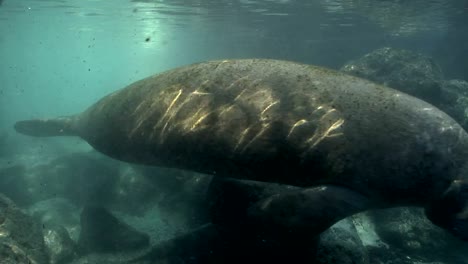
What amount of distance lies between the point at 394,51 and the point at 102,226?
14149mm

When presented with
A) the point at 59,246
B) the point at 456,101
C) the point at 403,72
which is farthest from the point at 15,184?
the point at 456,101

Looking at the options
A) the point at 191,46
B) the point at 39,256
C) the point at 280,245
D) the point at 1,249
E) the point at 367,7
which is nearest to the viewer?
the point at 280,245

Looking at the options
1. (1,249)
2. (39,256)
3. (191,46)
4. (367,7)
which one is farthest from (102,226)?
(191,46)

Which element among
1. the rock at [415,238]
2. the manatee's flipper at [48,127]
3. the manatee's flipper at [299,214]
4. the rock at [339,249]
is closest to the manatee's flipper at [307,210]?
the manatee's flipper at [299,214]

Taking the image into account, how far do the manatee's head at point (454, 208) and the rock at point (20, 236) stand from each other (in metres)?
6.06

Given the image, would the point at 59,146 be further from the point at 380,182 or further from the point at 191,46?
the point at 191,46

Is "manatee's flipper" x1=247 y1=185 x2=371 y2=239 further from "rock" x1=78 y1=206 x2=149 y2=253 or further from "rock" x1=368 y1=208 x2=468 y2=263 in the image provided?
"rock" x1=368 y1=208 x2=468 y2=263

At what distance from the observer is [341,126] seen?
5105 millimetres

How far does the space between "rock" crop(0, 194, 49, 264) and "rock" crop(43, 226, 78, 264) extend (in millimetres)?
563

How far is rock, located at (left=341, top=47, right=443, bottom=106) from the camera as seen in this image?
45.1 ft

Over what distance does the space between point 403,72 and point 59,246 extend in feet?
43.8

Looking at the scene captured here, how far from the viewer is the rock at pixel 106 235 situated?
25.5 feet

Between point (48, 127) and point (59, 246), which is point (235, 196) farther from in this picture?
point (48, 127)

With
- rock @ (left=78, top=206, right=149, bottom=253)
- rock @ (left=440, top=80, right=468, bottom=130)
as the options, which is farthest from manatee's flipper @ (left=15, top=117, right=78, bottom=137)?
rock @ (left=440, top=80, right=468, bottom=130)
